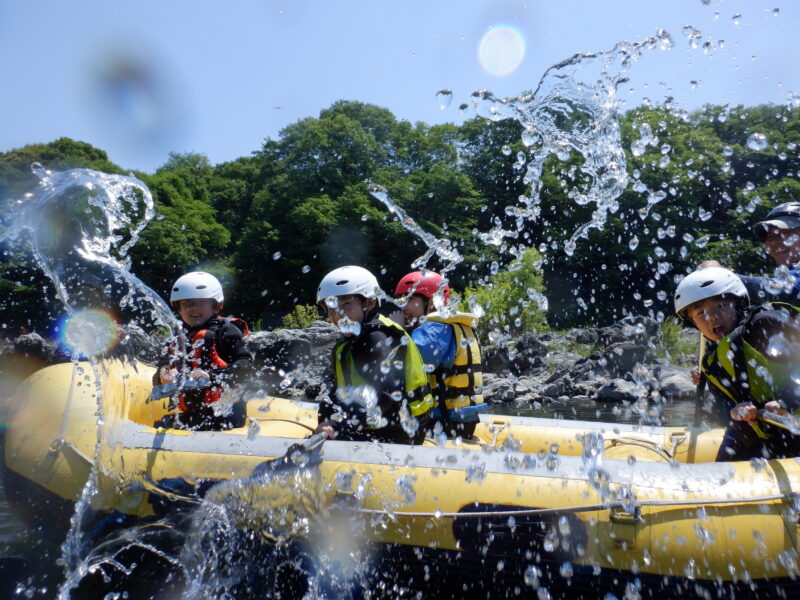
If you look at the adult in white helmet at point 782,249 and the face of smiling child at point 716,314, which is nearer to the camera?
the face of smiling child at point 716,314

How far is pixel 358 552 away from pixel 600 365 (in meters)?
12.8

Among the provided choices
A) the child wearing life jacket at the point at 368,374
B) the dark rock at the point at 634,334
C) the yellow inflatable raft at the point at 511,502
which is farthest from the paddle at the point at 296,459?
the dark rock at the point at 634,334

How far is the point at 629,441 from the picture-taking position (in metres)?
4.52

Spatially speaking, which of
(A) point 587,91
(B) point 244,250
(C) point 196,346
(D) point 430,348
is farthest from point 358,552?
(B) point 244,250

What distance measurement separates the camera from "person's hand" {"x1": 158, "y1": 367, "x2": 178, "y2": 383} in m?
4.50

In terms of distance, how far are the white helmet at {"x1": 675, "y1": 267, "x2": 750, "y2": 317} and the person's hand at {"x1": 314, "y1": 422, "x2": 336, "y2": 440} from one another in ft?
7.66

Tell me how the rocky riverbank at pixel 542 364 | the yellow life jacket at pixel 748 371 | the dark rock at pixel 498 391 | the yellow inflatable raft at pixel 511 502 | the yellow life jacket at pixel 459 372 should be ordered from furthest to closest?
the dark rock at pixel 498 391
the rocky riverbank at pixel 542 364
the yellow life jacket at pixel 459 372
the yellow life jacket at pixel 748 371
the yellow inflatable raft at pixel 511 502

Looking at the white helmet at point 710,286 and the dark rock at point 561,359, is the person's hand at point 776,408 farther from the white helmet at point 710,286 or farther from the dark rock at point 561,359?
the dark rock at point 561,359

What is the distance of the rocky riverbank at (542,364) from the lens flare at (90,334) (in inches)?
197

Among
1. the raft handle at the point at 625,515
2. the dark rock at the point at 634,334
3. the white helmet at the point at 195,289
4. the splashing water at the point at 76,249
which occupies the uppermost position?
the dark rock at the point at 634,334

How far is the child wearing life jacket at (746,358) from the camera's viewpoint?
126 inches

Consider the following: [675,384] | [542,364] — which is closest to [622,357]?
[542,364]

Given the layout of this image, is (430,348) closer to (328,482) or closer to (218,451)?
(328,482)

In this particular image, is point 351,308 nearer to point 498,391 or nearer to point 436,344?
point 436,344
